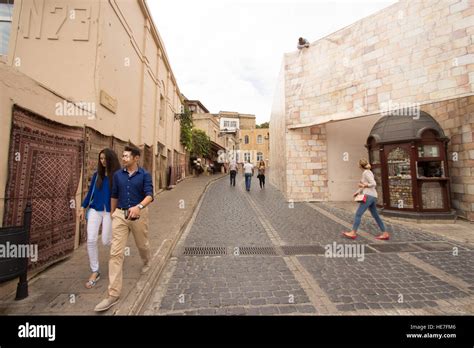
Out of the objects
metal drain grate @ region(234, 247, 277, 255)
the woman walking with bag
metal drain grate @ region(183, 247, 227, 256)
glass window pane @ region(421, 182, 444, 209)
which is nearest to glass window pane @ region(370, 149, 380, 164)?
glass window pane @ region(421, 182, 444, 209)

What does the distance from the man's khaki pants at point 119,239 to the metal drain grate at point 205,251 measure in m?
1.31

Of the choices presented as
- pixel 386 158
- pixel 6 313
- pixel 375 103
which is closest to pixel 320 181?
pixel 386 158

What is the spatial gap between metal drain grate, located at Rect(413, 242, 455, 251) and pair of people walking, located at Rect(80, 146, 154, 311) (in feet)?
17.8

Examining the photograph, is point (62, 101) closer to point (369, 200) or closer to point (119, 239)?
point (119, 239)

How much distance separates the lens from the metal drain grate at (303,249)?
4250 millimetres

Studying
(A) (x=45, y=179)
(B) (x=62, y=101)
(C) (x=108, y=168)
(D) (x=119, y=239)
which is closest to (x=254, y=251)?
(D) (x=119, y=239)

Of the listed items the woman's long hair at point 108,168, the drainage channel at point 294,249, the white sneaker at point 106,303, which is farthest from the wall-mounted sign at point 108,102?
the white sneaker at point 106,303

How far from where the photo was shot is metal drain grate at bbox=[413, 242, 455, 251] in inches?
175

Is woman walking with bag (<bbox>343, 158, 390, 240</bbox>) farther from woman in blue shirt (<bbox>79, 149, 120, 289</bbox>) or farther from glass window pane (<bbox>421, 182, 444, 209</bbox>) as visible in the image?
woman in blue shirt (<bbox>79, 149, 120, 289</bbox>)

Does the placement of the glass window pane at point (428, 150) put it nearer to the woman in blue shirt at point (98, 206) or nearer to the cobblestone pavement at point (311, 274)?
the cobblestone pavement at point (311, 274)

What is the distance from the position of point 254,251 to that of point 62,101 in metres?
4.48

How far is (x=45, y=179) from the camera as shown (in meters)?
3.49

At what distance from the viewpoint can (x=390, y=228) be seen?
19.5ft
